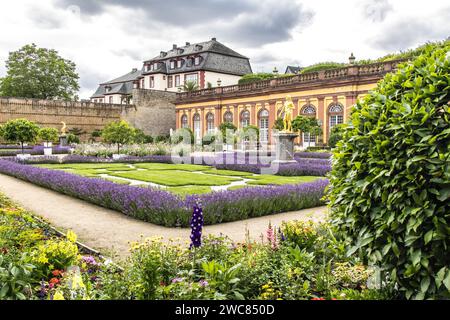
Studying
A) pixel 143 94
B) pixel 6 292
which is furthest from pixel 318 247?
pixel 143 94

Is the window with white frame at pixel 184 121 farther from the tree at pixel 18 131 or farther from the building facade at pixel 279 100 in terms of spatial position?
the tree at pixel 18 131

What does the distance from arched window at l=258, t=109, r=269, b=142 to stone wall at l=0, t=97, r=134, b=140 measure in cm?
1667

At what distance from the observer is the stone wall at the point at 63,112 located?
38.6 meters

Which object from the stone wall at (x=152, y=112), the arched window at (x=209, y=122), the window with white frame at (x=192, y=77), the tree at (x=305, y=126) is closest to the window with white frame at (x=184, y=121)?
the stone wall at (x=152, y=112)

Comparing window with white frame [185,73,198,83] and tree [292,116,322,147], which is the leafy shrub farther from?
window with white frame [185,73,198,83]

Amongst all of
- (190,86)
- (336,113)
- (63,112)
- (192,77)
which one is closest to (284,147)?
(336,113)

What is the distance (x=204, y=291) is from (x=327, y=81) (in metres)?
29.5

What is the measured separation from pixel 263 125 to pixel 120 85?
126 ft

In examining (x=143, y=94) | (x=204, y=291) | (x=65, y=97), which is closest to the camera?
(x=204, y=291)

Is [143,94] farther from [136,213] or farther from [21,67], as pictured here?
[136,213]

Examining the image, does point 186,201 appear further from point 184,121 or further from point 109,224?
point 184,121

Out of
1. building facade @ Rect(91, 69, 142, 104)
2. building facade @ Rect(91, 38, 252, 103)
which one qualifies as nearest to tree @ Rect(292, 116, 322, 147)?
building facade @ Rect(91, 38, 252, 103)

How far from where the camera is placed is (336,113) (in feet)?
101

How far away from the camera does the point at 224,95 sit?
131ft
